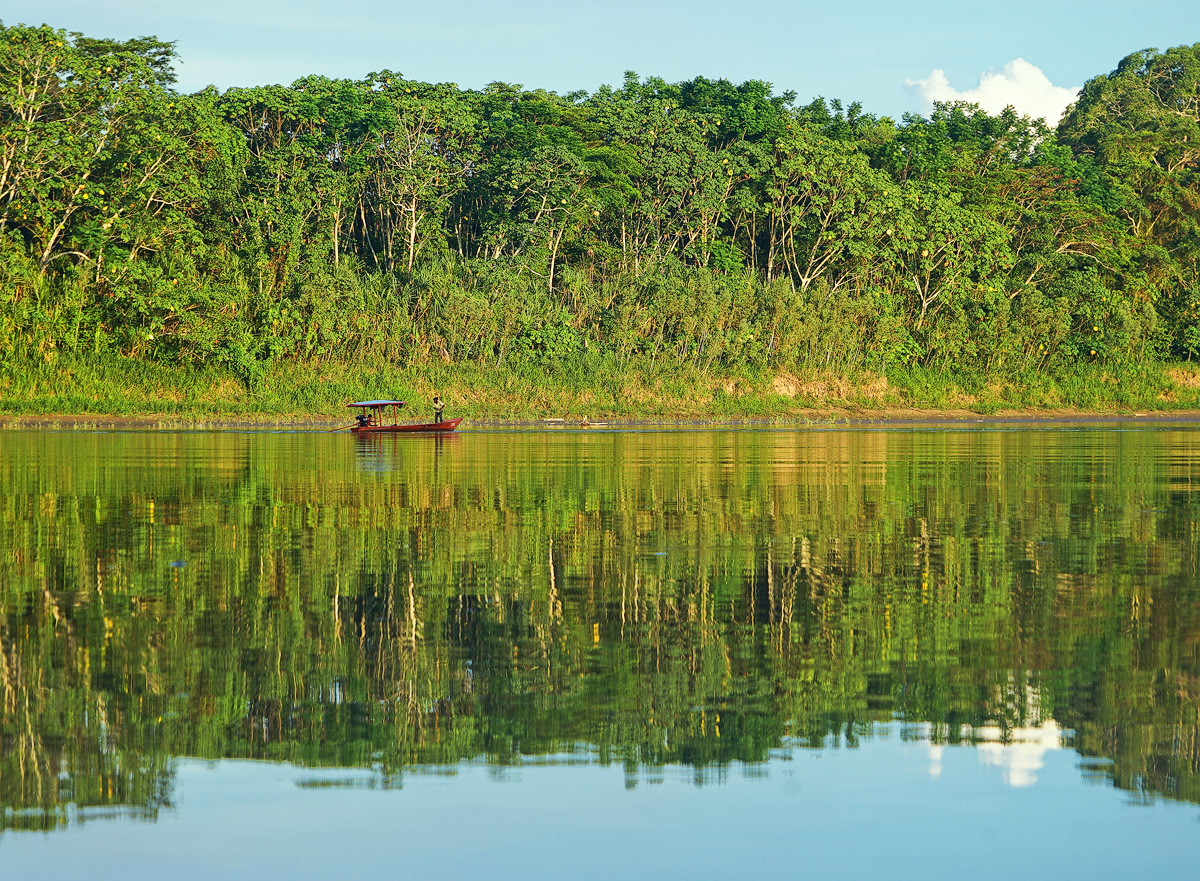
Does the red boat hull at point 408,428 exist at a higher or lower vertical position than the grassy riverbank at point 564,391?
lower

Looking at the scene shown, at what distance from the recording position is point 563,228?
5441 cm

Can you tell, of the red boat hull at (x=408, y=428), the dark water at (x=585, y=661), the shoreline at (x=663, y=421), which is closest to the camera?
the dark water at (x=585, y=661)

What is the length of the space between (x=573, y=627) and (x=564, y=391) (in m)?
40.8

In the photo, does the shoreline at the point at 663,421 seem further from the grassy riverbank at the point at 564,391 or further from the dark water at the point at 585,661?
the dark water at the point at 585,661

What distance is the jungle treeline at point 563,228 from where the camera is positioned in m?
46.3

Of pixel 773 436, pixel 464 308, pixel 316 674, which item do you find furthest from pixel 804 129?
pixel 316 674

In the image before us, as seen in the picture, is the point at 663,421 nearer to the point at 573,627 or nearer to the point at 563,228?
the point at 563,228

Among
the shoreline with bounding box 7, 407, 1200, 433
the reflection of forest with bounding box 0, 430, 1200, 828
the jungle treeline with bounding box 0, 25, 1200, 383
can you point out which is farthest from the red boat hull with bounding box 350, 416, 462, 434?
the reflection of forest with bounding box 0, 430, 1200, 828

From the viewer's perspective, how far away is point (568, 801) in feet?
19.4

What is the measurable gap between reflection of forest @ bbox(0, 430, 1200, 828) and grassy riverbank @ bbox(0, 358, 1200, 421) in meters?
25.8

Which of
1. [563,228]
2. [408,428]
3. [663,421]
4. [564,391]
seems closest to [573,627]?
[408,428]

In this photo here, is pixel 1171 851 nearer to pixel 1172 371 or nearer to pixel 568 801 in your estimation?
pixel 568 801

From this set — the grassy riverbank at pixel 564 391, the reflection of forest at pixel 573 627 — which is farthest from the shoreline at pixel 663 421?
the reflection of forest at pixel 573 627

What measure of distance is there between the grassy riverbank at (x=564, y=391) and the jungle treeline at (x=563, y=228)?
744 millimetres
